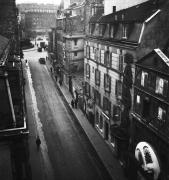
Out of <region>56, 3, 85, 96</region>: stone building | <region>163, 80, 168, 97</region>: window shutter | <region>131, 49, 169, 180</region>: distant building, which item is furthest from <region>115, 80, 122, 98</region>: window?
<region>56, 3, 85, 96</region>: stone building

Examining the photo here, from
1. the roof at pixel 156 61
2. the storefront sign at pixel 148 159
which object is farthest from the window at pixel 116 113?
the roof at pixel 156 61

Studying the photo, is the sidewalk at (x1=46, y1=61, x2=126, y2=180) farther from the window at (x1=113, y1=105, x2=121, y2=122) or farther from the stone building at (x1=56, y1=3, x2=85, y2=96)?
the stone building at (x1=56, y1=3, x2=85, y2=96)

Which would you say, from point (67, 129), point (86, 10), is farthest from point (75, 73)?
Result: point (67, 129)

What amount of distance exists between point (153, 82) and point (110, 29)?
10577 mm

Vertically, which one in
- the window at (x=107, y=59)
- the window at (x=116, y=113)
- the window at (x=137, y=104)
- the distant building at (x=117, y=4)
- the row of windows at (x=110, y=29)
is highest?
the distant building at (x=117, y=4)

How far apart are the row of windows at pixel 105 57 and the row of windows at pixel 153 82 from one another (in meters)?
3.98

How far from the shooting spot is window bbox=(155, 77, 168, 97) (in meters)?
19.1

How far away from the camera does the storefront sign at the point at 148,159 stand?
2017cm

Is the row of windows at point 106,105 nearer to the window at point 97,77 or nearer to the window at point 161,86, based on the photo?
the window at point 97,77

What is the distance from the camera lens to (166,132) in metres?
19.1

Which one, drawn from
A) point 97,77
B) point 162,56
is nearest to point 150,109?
point 162,56

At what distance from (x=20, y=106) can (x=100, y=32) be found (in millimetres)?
19247

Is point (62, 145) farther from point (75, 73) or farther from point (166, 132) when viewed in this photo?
point (75, 73)

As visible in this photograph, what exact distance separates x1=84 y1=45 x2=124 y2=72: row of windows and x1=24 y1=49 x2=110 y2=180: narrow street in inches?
400
